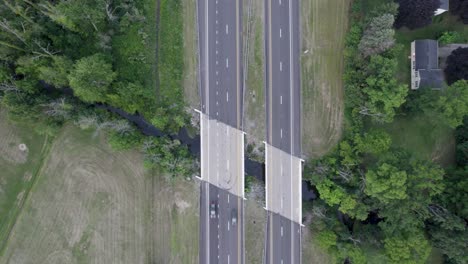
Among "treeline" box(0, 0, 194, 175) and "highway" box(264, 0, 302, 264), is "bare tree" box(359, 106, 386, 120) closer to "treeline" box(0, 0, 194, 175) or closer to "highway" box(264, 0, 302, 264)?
"highway" box(264, 0, 302, 264)

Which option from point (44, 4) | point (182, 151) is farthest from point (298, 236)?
point (44, 4)

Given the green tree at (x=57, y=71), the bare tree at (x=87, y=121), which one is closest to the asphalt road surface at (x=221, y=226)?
the bare tree at (x=87, y=121)

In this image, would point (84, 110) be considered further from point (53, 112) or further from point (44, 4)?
point (44, 4)

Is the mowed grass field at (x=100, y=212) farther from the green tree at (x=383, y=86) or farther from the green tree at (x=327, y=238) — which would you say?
the green tree at (x=383, y=86)

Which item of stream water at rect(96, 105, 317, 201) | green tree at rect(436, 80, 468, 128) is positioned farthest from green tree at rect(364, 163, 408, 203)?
green tree at rect(436, 80, 468, 128)

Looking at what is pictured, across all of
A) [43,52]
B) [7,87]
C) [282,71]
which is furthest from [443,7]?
[7,87]
